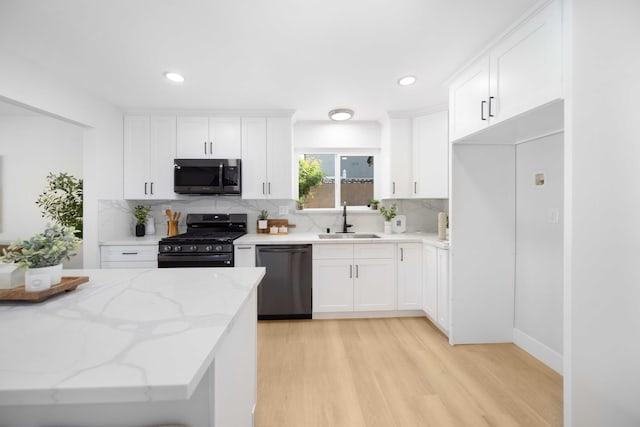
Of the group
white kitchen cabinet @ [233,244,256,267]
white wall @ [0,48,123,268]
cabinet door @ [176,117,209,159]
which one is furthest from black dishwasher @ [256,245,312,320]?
white wall @ [0,48,123,268]

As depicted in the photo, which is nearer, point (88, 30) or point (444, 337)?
point (88, 30)

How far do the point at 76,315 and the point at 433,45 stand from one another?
2.49 m

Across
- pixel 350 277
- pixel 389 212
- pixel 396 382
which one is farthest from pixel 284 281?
pixel 389 212

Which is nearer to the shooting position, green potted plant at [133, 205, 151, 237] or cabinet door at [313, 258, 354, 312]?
cabinet door at [313, 258, 354, 312]

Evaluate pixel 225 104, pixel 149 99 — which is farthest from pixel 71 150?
pixel 225 104

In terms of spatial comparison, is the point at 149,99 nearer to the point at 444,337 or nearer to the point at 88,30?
the point at 88,30

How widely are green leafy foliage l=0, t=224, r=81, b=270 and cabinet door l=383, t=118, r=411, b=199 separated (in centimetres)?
302

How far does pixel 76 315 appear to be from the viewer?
0.97 meters

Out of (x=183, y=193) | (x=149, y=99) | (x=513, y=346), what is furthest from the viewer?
(x=183, y=193)

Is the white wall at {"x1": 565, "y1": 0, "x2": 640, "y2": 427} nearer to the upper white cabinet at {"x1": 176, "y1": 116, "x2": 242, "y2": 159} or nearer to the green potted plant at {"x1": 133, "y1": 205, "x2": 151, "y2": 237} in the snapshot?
the upper white cabinet at {"x1": 176, "y1": 116, "x2": 242, "y2": 159}

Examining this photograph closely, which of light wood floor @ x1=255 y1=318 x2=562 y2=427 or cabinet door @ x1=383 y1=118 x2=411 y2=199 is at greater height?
cabinet door @ x1=383 y1=118 x2=411 y2=199

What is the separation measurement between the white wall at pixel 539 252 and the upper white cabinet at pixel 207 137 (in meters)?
2.95

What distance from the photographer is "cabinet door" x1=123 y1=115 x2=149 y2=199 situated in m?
3.32

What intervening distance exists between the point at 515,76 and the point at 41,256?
8.62ft
